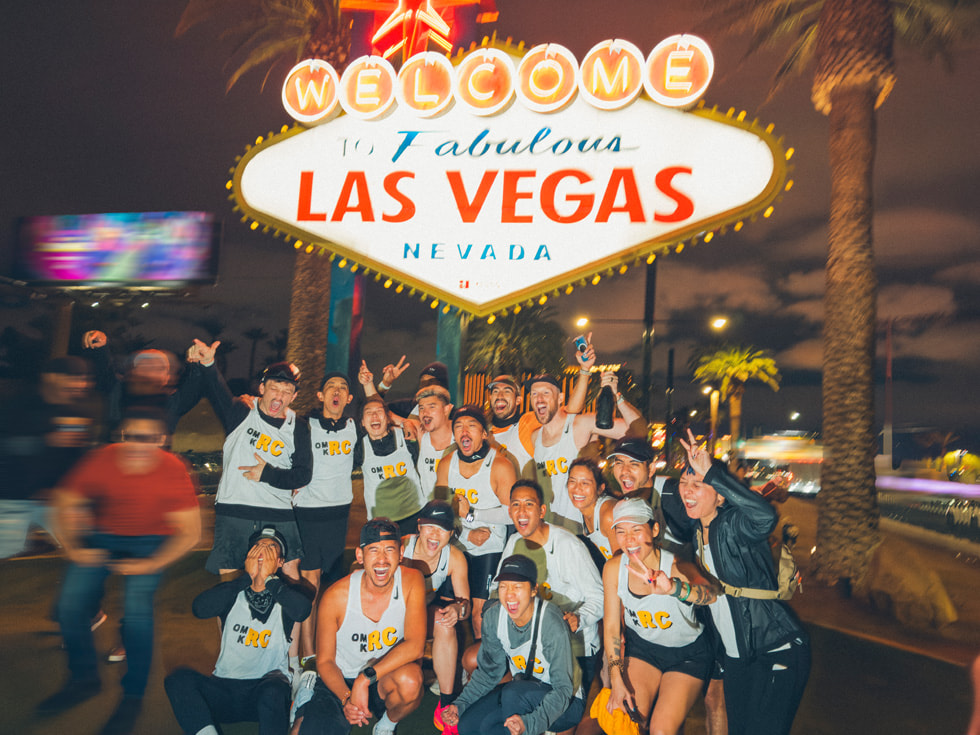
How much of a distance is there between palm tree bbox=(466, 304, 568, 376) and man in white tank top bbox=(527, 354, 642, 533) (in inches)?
962

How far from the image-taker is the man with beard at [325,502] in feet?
16.8

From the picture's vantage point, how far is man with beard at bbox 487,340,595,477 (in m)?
5.35

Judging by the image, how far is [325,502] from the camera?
16.9 feet

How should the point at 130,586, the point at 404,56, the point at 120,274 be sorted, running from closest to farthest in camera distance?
the point at 130,586, the point at 404,56, the point at 120,274

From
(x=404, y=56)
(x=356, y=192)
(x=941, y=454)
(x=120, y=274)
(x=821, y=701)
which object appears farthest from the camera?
(x=941, y=454)

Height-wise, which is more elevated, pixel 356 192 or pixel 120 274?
pixel 120 274

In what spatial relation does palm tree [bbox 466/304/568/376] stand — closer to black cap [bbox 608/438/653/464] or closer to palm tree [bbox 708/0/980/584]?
palm tree [bbox 708/0/980/584]

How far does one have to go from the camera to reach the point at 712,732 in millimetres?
4066

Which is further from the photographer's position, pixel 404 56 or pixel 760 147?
pixel 404 56

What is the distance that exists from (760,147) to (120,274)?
13250 mm

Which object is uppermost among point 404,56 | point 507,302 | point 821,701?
point 404,56

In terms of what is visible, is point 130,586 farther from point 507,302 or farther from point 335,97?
point 335,97

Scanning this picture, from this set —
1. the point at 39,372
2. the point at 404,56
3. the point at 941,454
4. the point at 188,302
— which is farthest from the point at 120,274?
the point at 941,454

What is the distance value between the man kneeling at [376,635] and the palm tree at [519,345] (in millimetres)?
25857
